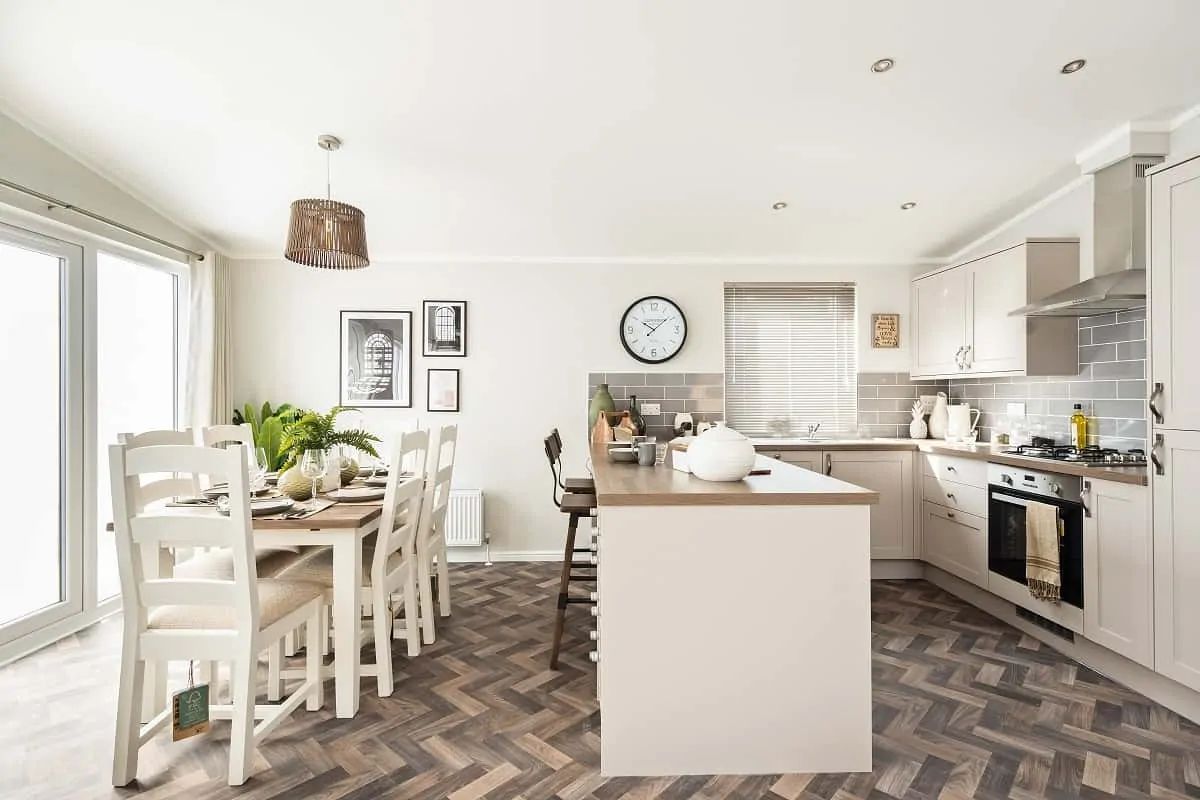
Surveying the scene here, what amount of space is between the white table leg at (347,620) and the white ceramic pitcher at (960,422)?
3.83 metres

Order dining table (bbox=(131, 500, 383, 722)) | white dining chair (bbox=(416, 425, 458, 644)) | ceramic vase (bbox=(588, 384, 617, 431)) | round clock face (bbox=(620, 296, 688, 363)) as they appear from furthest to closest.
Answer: round clock face (bbox=(620, 296, 688, 363)) < ceramic vase (bbox=(588, 384, 617, 431)) < white dining chair (bbox=(416, 425, 458, 644)) < dining table (bbox=(131, 500, 383, 722))

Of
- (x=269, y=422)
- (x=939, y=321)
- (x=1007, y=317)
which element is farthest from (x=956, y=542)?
(x=269, y=422)

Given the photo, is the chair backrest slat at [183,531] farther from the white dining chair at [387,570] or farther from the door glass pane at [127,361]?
the door glass pane at [127,361]

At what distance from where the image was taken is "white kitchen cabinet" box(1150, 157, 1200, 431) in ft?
7.38

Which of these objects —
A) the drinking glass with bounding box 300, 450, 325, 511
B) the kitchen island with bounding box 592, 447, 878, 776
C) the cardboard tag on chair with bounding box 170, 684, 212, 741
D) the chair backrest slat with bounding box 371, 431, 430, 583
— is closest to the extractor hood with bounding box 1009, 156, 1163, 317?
the kitchen island with bounding box 592, 447, 878, 776

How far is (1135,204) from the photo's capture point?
110 inches

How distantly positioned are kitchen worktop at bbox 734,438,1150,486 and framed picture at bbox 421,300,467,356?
2225 millimetres

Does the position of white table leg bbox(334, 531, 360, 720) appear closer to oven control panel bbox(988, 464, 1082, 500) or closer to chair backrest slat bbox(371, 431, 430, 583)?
chair backrest slat bbox(371, 431, 430, 583)

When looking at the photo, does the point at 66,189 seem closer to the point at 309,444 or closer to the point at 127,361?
the point at 127,361

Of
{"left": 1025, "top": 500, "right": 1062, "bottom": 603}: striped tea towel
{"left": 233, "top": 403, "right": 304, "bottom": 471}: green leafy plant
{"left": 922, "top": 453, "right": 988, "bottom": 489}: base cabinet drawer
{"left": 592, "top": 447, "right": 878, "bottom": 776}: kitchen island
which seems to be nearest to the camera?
{"left": 592, "top": 447, "right": 878, "bottom": 776}: kitchen island

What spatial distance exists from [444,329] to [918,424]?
3.50 metres

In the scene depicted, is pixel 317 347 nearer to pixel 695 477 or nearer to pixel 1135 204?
pixel 695 477

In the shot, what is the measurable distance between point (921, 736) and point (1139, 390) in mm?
2131

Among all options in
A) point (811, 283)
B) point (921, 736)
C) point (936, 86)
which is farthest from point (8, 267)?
point (811, 283)
